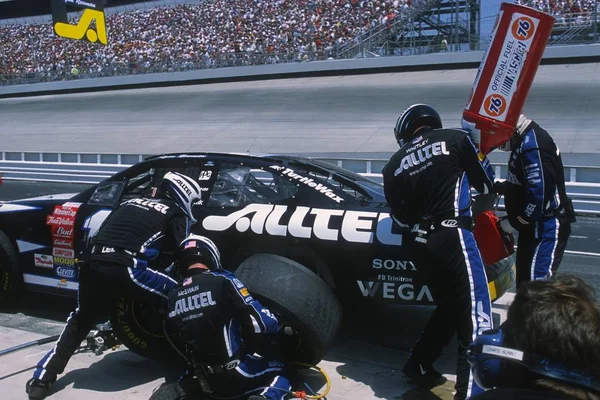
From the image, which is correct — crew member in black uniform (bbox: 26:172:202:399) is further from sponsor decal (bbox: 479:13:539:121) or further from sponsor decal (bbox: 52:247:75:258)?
sponsor decal (bbox: 479:13:539:121)

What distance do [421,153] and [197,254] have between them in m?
1.44

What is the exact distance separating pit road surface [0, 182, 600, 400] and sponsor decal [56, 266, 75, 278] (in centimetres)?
46

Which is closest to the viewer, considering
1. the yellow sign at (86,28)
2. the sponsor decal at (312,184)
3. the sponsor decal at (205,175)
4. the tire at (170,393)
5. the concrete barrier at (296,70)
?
the tire at (170,393)

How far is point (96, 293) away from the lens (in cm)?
409

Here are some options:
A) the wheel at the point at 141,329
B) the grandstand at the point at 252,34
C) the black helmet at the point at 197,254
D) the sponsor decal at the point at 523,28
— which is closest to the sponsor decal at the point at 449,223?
the black helmet at the point at 197,254

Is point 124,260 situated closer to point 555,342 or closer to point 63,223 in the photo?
point 63,223

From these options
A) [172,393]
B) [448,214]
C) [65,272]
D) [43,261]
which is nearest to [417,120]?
[448,214]

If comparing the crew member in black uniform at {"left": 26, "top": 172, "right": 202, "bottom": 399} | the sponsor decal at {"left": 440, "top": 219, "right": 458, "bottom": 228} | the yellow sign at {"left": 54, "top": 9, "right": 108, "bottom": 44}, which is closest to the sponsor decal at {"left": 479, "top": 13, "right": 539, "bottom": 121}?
the sponsor decal at {"left": 440, "top": 219, "right": 458, "bottom": 228}

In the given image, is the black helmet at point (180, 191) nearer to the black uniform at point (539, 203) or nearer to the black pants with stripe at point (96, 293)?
the black pants with stripe at point (96, 293)

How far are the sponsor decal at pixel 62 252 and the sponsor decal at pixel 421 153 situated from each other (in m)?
2.76

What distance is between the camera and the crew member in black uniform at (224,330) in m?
3.55

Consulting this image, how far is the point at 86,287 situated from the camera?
4.11 m

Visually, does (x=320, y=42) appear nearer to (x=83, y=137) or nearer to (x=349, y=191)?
(x=83, y=137)

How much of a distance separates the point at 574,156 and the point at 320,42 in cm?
1920
